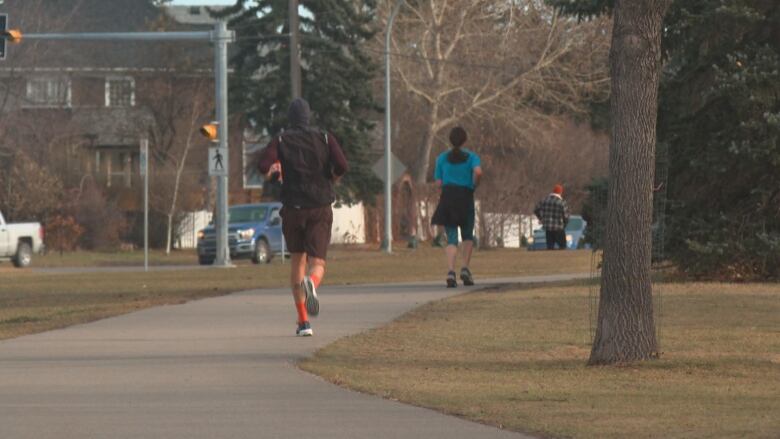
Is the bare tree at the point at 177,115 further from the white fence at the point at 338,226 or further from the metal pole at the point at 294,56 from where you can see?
the metal pole at the point at 294,56

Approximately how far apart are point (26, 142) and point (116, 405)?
164ft

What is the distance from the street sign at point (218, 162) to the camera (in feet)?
115

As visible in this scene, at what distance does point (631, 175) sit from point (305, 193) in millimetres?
3487

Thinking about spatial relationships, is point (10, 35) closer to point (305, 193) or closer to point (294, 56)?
point (294, 56)

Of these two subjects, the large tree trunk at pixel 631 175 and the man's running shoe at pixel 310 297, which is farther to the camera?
the man's running shoe at pixel 310 297

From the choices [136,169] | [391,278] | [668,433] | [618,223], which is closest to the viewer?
[668,433]

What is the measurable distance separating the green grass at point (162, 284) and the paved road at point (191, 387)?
1.41 metres

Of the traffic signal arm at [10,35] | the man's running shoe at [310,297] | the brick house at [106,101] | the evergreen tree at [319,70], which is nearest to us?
the man's running shoe at [310,297]

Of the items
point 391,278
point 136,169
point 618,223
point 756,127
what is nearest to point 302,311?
point 618,223

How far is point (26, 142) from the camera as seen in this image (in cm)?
5828

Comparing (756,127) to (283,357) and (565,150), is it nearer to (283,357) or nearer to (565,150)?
(283,357)

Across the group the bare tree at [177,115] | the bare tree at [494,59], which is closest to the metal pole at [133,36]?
the bare tree at [494,59]

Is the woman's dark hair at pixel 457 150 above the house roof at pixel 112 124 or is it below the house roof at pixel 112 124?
below

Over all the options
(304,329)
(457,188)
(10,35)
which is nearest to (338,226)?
(10,35)
